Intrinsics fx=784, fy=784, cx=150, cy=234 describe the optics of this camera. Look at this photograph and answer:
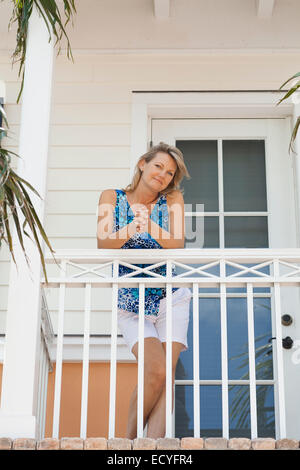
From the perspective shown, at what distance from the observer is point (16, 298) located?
144 inches

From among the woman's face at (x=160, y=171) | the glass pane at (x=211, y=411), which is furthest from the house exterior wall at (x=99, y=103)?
the glass pane at (x=211, y=411)

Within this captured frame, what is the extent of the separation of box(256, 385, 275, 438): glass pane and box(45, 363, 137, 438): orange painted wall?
0.81 m

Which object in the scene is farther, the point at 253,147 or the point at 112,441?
the point at 253,147

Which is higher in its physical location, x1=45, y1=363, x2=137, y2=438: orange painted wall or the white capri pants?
the white capri pants

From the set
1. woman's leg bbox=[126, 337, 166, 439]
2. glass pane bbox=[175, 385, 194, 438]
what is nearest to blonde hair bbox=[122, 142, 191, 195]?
woman's leg bbox=[126, 337, 166, 439]

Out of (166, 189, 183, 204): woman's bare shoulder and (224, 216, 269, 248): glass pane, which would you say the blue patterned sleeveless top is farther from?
(224, 216, 269, 248): glass pane

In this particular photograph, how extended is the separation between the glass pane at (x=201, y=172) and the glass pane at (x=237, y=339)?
69 centimetres

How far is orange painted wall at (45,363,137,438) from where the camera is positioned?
15.7 feet

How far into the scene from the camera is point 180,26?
217 inches

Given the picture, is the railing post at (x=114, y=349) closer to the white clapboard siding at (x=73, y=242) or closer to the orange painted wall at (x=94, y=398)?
the orange painted wall at (x=94, y=398)

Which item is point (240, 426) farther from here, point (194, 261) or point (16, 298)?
point (16, 298)

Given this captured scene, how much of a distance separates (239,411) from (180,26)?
105 inches

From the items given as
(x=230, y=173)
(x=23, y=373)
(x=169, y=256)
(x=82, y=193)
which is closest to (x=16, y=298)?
(x=23, y=373)

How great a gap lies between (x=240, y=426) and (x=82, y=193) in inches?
72.8
